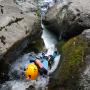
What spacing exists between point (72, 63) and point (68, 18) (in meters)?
2.85

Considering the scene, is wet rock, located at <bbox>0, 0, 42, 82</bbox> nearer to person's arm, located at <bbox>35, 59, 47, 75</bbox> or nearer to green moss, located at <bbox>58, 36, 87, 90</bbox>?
person's arm, located at <bbox>35, 59, 47, 75</bbox>

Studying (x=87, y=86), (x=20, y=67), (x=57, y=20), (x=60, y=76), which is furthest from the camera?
(x=57, y=20)

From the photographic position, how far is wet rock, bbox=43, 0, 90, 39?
9367 mm

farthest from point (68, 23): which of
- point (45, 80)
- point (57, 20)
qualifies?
point (45, 80)

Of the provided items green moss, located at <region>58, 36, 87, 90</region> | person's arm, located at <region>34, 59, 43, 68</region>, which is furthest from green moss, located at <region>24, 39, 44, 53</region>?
green moss, located at <region>58, 36, 87, 90</region>

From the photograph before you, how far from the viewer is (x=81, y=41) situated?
7.46 meters

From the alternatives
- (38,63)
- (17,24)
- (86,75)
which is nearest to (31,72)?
(38,63)

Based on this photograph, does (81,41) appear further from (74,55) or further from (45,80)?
(45,80)

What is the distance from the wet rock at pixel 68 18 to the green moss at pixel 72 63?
184 centimetres

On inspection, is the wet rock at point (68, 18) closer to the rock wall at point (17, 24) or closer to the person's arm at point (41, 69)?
the rock wall at point (17, 24)

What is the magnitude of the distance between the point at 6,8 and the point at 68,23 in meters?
1.80

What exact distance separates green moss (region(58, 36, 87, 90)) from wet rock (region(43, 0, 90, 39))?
6.04ft

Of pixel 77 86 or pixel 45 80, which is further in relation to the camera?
pixel 45 80

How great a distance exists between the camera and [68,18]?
31.9 feet
